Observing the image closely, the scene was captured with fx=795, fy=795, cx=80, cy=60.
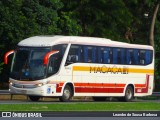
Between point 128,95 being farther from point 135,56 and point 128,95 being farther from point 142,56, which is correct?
point 142,56

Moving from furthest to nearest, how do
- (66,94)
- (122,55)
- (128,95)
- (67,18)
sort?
1. (67,18)
2. (128,95)
3. (122,55)
4. (66,94)

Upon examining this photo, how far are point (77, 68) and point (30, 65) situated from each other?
267cm

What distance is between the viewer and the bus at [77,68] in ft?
130

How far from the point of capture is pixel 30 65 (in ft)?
130

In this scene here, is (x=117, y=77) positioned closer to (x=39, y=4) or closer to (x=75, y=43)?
(x=75, y=43)

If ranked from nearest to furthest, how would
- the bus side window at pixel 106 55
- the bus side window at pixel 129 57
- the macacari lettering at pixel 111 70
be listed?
1. the macacari lettering at pixel 111 70
2. the bus side window at pixel 106 55
3. the bus side window at pixel 129 57

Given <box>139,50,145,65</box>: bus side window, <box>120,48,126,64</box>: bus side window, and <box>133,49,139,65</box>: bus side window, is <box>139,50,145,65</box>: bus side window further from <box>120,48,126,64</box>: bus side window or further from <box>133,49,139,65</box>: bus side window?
<box>120,48,126,64</box>: bus side window

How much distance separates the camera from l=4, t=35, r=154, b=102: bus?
39.6m

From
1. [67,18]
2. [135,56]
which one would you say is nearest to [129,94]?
[135,56]

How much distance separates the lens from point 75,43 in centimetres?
4091

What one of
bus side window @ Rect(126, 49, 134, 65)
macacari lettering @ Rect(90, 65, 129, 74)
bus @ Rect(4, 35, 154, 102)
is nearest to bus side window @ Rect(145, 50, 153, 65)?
bus @ Rect(4, 35, 154, 102)

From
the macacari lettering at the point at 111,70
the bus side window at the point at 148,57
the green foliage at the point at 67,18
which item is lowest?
the macacari lettering at the point at 111,70

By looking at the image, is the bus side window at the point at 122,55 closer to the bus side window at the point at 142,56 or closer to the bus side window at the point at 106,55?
the bus side window at the point at 106,55

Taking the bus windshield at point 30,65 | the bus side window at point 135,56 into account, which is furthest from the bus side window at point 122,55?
the bus windshield at point 30,65
